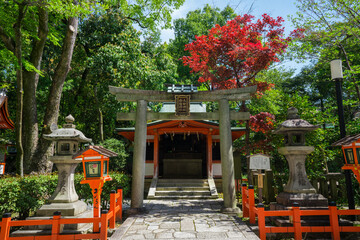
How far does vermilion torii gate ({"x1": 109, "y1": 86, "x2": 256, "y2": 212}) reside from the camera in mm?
7582

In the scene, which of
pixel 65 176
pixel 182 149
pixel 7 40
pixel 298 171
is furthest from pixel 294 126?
pixel 7 40

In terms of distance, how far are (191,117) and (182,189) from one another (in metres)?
4.73

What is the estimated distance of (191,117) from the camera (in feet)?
27.0

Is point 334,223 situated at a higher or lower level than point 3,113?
lower

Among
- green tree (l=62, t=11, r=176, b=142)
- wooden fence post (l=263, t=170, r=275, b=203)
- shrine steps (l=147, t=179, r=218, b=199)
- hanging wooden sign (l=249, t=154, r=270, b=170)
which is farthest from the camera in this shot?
green tree (l=62, t=11, r=176, b=142)

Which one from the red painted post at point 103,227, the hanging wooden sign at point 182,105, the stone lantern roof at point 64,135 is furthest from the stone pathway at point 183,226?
the hanging wooden sign at point 182,105

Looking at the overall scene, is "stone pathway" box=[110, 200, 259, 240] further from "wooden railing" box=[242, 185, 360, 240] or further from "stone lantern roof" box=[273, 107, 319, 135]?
"stone lantern roof" box=[273, 107, 319, 135]

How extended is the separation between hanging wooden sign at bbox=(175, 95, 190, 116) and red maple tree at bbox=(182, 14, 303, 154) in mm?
2690

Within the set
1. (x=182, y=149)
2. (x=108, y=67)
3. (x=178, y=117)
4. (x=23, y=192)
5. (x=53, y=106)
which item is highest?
(x=108, y=67)

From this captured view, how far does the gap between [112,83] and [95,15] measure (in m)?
5.29

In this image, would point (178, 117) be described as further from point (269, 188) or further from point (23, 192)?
point (23, 192)

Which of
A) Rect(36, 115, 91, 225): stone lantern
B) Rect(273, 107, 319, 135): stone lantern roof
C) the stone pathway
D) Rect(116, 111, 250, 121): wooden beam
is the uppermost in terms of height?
Rect(116, 111, 250, 121): wooden beam

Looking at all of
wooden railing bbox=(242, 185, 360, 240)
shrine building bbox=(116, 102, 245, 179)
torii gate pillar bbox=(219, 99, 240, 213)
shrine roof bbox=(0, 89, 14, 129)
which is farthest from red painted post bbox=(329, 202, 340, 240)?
shrine roof bbox=(0, 89, 14, 129)

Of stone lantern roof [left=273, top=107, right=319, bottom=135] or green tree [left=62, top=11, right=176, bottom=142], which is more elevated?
green tree [left=62, top=11, right=176, bottom=142]
